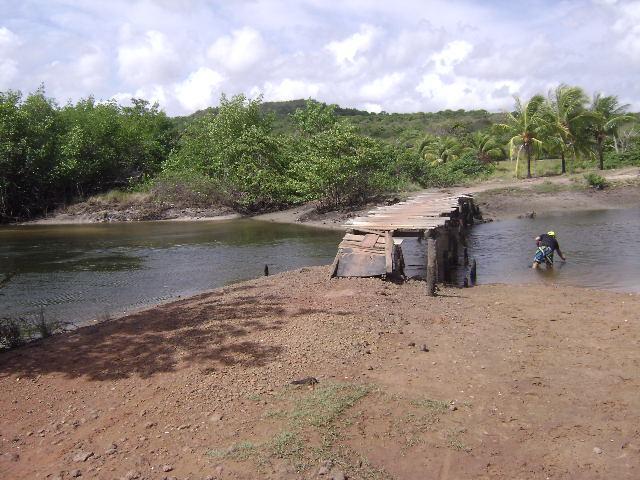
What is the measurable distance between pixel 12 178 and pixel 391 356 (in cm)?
3956

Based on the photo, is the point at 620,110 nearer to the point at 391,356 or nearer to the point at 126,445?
the point at 391,356

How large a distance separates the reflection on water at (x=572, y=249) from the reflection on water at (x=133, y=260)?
6.33 metres

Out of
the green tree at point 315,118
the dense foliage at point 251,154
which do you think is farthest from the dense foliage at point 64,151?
the green tree at point 315,118

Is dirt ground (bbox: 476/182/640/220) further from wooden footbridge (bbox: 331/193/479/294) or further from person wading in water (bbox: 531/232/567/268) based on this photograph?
person wading in water (bbox: 531/232/567/268)

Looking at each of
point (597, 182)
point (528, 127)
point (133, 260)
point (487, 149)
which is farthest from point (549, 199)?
point (133, 260)

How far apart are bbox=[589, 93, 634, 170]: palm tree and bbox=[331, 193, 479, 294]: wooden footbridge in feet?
80.8

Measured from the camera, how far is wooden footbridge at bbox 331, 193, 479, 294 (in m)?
13.7

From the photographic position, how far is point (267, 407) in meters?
6.91

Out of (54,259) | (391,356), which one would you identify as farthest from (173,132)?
(391,356)

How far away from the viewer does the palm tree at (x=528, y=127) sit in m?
39.1

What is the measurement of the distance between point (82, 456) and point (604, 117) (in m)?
42.7

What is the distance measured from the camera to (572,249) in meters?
21.1

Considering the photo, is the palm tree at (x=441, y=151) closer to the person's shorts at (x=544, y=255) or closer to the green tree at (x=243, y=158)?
the green tree at (x=243, y=158)

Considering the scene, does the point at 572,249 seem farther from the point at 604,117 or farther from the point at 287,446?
the point at 604,117
